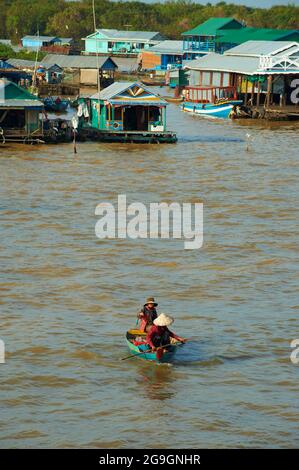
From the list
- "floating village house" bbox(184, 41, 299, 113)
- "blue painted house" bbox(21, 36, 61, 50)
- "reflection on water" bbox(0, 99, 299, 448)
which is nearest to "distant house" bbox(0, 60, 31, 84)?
"floating village house" bbox(184, 41, 299, 113)

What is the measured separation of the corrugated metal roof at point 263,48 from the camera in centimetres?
5397

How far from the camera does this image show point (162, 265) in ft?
68.0

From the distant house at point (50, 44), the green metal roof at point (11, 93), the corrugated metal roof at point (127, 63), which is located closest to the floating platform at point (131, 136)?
the green metal roof at point (11, 93)

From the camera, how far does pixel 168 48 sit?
87.8 metres

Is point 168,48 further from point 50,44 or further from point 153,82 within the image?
point 50,44

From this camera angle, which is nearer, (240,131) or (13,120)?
(13,120)

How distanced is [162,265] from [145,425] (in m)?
7.77

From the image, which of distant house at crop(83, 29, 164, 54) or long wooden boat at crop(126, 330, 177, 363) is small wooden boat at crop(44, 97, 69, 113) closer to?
long wooden boat at crop(126, 330, 177, 363)

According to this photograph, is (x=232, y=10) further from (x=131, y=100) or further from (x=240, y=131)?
(x=131, y=100)

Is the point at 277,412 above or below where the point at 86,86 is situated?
above

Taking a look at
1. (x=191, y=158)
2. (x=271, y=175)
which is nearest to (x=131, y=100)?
(x=191, y=158)

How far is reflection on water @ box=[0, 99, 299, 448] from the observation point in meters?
13.3

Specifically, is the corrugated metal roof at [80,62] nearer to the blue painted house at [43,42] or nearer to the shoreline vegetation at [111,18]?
the blue painted house at [43,42]

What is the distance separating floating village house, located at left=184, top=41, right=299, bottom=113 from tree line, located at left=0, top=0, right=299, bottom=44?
2007 inches
